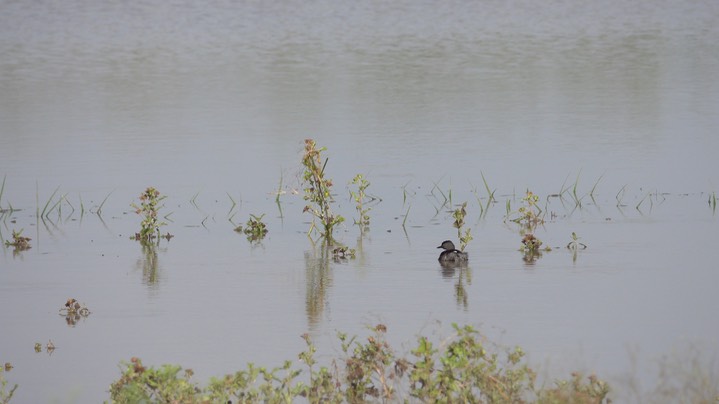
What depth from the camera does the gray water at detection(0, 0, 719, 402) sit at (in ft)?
27.0

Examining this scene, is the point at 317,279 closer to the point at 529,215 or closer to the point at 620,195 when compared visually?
the point at 529,215

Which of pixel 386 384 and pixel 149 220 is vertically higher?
pixel 149 220

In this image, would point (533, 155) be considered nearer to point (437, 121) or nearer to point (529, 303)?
point (437, 121)

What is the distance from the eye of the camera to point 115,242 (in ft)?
37.6

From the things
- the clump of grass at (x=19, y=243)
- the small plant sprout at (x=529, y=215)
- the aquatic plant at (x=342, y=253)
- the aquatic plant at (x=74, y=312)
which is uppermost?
the small plant sprout at (x=529, y=215)

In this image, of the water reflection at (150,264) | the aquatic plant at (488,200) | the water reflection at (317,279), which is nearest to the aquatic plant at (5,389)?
the water reflection at (317,279)

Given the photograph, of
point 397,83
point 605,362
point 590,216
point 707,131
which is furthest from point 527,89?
point 605,362

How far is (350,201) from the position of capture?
512 inches

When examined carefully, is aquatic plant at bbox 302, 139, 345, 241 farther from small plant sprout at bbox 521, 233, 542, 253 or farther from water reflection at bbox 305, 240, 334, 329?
small plant sprout at bbox 521, 233, 542, 253

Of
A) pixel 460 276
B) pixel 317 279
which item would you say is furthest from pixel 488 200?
pixel 317 279

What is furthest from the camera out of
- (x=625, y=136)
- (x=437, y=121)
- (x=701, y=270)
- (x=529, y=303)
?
(x=437, y=121)

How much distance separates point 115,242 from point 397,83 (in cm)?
1195

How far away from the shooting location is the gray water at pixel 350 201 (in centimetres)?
823

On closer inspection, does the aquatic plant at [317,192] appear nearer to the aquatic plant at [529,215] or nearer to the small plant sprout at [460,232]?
the small plant sprout at [460,232]
